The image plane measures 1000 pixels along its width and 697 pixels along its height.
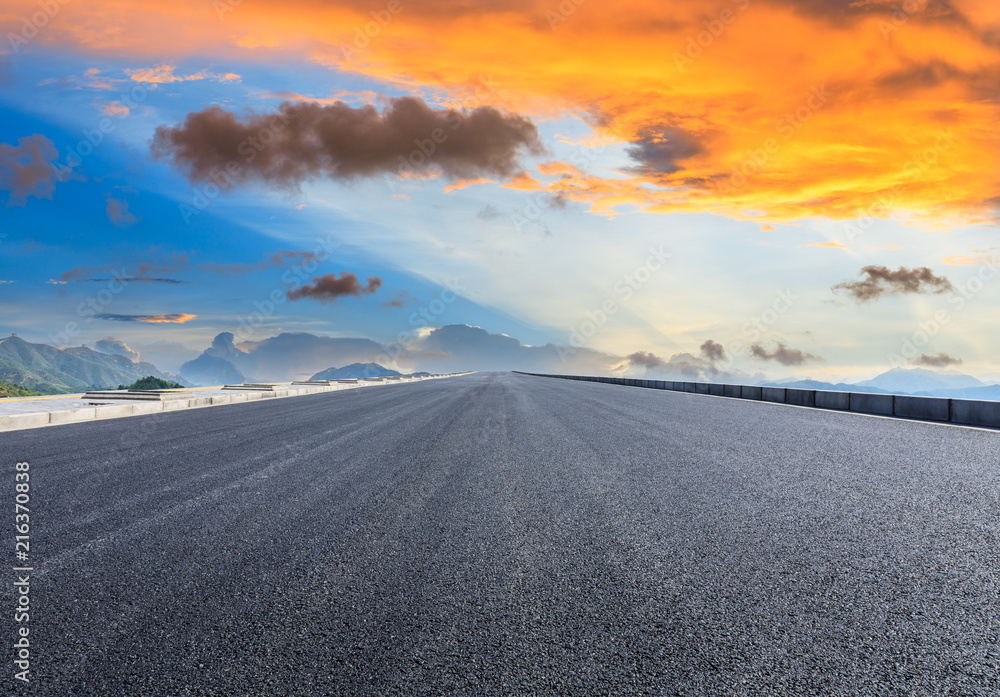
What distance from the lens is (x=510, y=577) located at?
163 inches

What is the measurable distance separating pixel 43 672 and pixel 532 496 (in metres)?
4.57

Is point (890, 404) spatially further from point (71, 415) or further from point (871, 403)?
point (71, 415)

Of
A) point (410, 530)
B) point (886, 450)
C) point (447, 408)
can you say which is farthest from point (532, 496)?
point (447, 408)

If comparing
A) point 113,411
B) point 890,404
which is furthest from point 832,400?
point 113,411

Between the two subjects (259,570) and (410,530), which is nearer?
(259,570)

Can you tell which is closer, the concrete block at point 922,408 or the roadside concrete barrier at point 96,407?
the roadside concrete barrier at point 96,407

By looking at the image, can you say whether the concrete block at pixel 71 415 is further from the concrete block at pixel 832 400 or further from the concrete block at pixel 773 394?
the concrete block at pixel 773 394

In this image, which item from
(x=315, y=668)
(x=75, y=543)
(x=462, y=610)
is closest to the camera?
(x=315, y=668)

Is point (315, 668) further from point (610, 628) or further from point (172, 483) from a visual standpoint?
point (172, 483)

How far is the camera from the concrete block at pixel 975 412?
15.0 meters

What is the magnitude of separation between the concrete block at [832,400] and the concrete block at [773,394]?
2.45 m

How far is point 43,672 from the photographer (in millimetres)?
2902

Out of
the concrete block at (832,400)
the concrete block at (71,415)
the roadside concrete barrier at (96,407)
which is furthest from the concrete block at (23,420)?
the concrete block at (832,400)

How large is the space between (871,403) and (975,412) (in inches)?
152
